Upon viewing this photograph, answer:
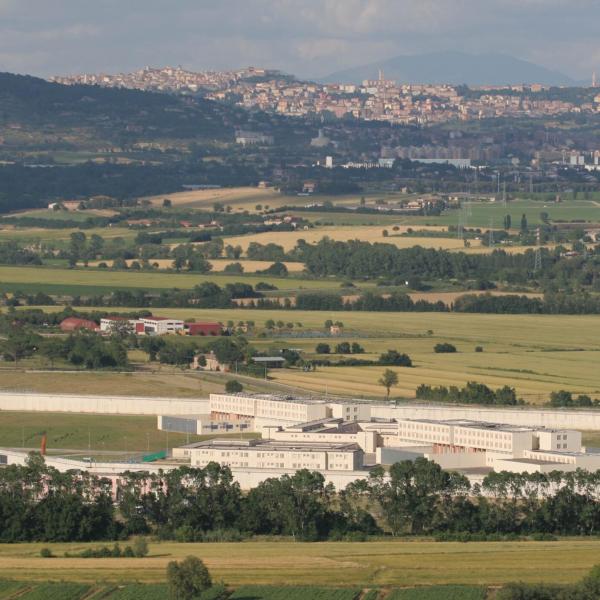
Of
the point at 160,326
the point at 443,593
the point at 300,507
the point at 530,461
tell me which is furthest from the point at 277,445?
the point at 160,326

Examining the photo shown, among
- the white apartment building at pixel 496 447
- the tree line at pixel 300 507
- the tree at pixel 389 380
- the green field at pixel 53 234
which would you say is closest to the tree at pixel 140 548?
the tree line at pixel 300 507

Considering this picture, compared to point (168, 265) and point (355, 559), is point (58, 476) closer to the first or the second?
point (355, 559)

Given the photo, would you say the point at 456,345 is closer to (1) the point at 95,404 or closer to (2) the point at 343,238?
(1) the point at 95,404

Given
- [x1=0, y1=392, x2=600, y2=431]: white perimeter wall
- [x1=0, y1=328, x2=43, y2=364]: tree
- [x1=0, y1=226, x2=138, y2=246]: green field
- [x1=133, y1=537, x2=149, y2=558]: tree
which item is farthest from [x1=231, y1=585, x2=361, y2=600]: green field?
[x1=0, y1=226, x2=138, y2=246]: green field

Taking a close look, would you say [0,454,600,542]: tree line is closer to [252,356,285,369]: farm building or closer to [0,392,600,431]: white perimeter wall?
[0,392,600,431]: white perimeter wall

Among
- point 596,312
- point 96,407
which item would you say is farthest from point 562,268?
point 96,407
